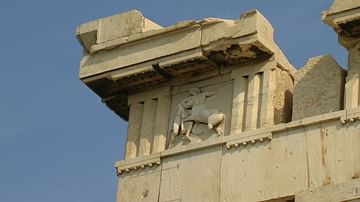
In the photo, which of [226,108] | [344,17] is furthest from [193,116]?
[344,17]

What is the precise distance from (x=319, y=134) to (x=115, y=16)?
11.7 ft

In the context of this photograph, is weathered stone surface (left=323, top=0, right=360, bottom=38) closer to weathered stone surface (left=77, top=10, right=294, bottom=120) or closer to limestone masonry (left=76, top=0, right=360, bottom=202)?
limestone masonry (left=76, top=0, right=360, bottom=202)

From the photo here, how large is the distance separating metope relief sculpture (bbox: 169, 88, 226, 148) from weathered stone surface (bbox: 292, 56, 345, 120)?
0.99m

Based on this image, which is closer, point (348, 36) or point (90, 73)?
point (348, 36)

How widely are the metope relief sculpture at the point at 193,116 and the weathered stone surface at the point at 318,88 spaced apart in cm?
99

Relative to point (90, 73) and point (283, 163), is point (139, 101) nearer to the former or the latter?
point (90, 73)

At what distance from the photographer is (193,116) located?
20.8m

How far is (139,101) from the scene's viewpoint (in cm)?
2147

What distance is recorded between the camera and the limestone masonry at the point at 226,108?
767 inches

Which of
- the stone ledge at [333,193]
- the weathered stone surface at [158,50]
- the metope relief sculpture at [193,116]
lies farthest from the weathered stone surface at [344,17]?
the stone ledge at [333,193]

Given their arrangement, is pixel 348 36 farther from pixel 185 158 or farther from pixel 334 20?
pixel 185 158

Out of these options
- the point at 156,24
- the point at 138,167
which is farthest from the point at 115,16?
the point at 138,167

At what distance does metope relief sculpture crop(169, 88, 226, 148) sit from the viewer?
20.5 meters

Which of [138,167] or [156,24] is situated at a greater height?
[156,24]
